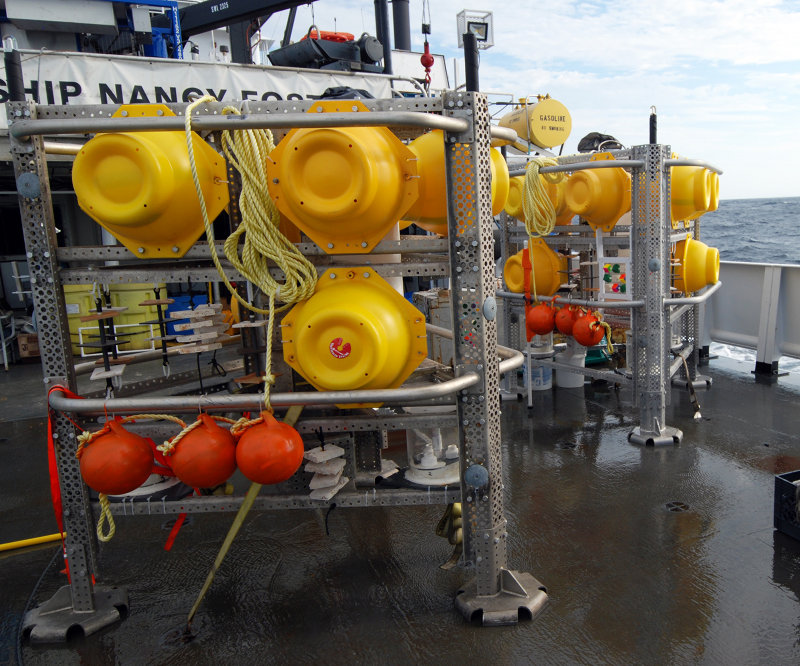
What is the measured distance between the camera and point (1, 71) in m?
8.62

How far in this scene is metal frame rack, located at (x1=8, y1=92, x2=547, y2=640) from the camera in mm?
2770

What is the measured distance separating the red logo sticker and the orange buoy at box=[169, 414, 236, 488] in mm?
640

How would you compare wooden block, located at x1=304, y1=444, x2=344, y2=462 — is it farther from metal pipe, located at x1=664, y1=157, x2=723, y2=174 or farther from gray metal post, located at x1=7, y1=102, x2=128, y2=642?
metal pipe, located at x1=664, y1=157, x2=723, y2=174

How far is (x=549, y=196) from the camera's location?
5910 millimetres

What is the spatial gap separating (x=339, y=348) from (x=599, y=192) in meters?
3.51

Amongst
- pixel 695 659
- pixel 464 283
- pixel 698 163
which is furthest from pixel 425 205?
pixel 698 163

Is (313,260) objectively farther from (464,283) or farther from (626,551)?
(626,551)

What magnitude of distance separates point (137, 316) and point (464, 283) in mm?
8638

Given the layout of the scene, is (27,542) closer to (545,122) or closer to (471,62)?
(471,62)

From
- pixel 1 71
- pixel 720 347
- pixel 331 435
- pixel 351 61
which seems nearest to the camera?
pixel 331 435

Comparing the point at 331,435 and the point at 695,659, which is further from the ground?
the point at 331,435

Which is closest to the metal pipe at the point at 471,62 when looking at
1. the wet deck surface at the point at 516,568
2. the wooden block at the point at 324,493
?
the wooden block at the point at 324,493

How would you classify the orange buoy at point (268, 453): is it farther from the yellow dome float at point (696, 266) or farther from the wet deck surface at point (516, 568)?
the yellow dome float at point (696, 266)

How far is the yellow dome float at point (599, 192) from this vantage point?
212 inches
